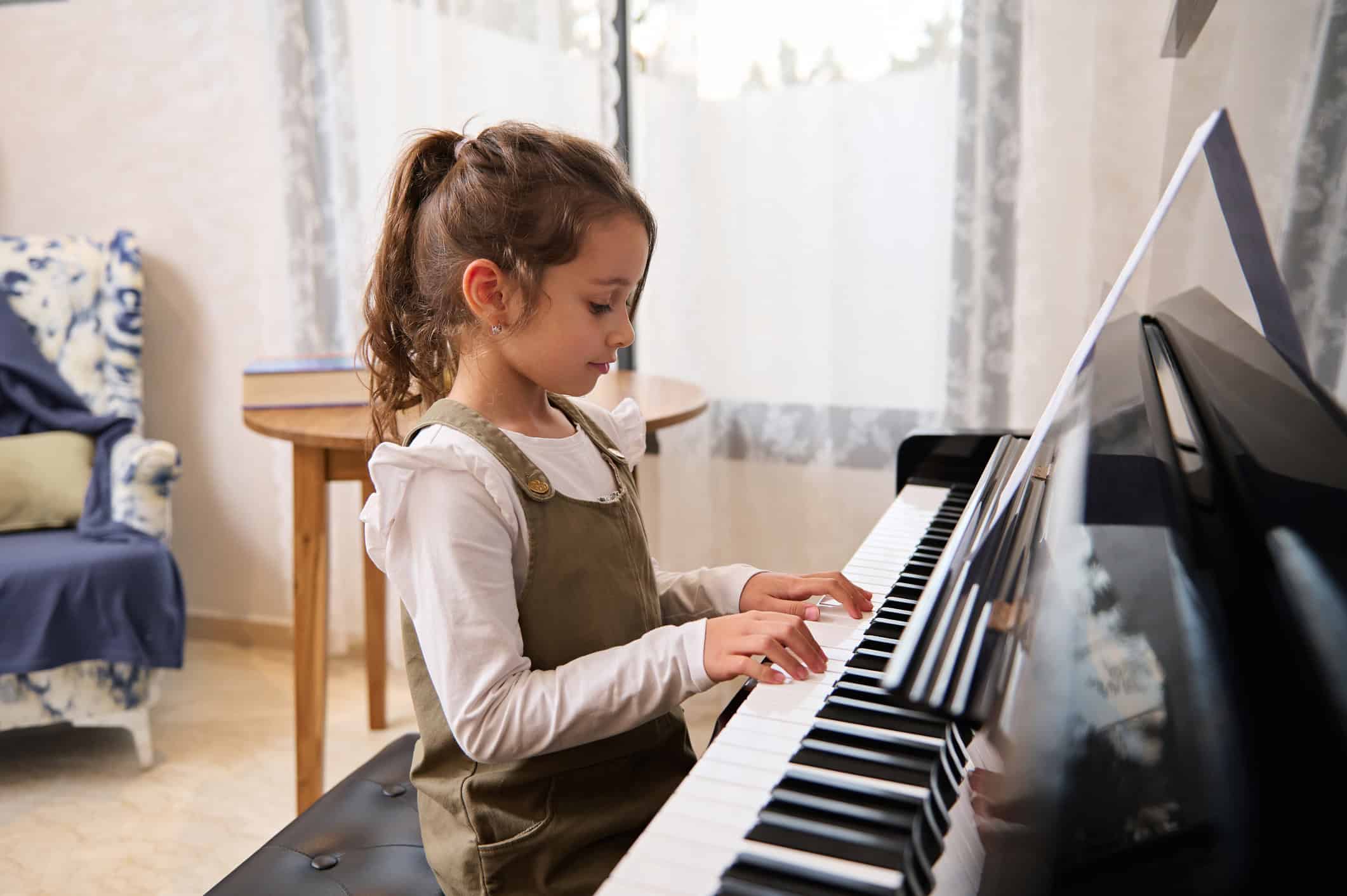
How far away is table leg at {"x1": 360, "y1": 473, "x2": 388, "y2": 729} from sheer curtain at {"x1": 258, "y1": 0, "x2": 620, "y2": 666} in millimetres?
227

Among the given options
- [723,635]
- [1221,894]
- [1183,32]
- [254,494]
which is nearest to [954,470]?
[1183,32]

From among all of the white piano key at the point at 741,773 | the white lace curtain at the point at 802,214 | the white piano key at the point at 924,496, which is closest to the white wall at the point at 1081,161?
the white lace curtain at the point at 802,214

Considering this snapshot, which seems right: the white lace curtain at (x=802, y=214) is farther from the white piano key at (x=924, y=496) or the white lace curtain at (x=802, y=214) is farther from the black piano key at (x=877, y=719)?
the black piano key at (x=877, y=719)

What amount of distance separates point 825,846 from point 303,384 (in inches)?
65.0

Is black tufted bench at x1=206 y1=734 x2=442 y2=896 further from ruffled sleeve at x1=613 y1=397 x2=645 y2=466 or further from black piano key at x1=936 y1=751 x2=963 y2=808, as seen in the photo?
black piano key at x1=936 y1=751 x2=963 y2=808

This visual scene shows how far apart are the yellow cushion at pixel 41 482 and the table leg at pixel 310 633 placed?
789 mm

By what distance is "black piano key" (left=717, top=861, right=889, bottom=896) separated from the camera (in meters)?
0.55

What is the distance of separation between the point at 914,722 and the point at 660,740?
0.39 meters

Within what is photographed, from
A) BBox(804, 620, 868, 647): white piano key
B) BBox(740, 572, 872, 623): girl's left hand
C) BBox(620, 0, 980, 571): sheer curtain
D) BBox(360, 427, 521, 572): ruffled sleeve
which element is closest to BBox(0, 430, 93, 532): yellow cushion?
BBox(620, 0, 980, 571): sheer curtain

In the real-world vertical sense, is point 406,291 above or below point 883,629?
above

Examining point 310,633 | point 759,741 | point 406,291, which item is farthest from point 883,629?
point 310,633

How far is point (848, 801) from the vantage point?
637mm

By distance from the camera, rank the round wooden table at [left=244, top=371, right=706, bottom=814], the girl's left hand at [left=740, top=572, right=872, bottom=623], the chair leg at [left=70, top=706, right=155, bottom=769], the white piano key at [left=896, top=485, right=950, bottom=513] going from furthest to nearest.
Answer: the chair leg at [left=70, top=706, right=155, bottom=769], the round wooden table at [left=244, top=371, right=706, bottom=814], the white piano key at [left=896, top=485, right=950, bottom=513], the girl's left hand at [left=740, top=572, right=872, bottom=623]

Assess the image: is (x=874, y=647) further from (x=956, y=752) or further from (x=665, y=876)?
(x=665, y=876)
